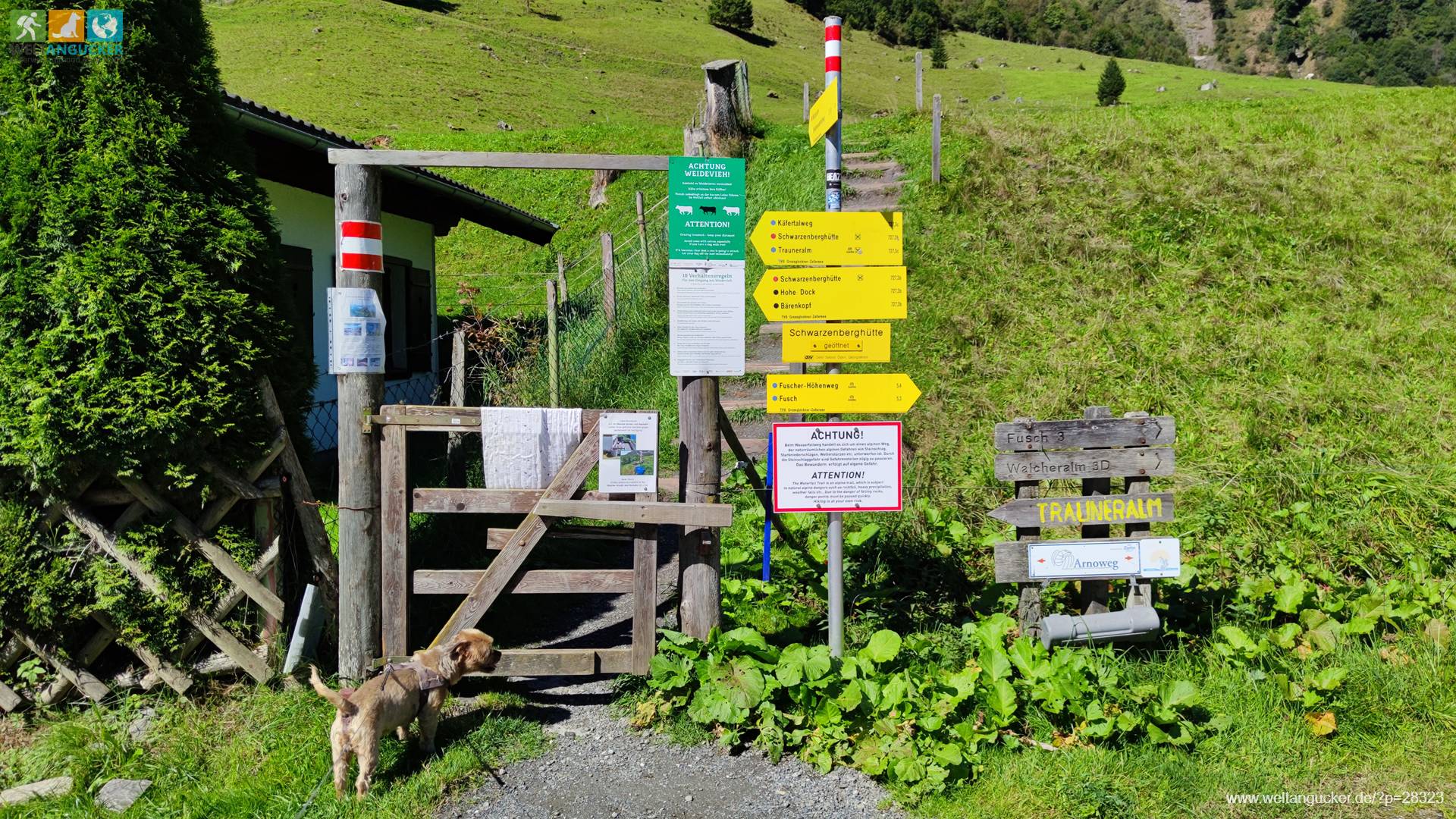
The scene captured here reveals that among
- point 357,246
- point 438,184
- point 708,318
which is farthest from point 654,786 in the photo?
point 438,184

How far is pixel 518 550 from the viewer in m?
4.25

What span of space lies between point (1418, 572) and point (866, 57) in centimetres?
5981

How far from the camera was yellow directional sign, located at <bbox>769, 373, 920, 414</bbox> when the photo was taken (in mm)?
4070

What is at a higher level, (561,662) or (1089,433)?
(1089,433)

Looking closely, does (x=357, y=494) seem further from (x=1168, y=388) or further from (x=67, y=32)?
(x=1168, y=388)

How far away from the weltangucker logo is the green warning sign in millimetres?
2680

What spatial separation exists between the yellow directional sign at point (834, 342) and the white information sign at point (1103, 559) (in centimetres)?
136

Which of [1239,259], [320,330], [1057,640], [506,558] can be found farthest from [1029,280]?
[320,330]

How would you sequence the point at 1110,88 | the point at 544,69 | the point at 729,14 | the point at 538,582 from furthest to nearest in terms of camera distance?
the point at 729,14 < the point at 544,69 < the point at 1110,88 < the point at 538,582

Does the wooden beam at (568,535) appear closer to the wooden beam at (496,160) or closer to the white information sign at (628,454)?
the white information sign at (628,454)

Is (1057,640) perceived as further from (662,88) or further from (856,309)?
(662,88)

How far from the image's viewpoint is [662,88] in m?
38.3

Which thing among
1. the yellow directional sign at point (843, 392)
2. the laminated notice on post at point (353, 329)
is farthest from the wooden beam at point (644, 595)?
the laminated notice on post at point (353, 329)

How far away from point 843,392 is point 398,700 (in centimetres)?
241
